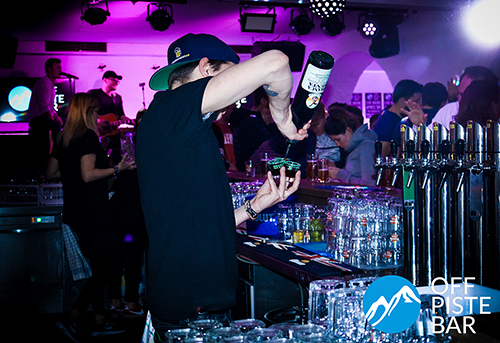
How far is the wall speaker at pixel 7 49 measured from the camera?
8312mm

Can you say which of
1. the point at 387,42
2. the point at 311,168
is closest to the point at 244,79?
the point at 311,168

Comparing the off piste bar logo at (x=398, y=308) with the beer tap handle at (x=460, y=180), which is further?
the beer tap handle at (x=460, y=180)

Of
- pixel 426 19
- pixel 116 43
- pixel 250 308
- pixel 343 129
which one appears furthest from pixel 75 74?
pixel 250 308

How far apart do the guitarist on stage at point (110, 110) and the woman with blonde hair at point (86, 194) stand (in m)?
5.24

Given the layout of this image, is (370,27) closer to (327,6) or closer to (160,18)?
(327,6)

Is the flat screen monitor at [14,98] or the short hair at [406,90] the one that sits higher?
the flat screen monitor at [14,98]

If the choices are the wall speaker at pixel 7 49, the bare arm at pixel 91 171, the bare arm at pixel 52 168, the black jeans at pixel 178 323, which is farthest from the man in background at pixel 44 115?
the black jeans at pixel 178 323

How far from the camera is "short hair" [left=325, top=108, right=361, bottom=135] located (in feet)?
15.1

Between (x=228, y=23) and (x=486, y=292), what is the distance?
8.30 m

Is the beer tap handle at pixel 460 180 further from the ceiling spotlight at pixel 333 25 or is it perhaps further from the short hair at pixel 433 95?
the ceiling spotlight at pixel 333 25

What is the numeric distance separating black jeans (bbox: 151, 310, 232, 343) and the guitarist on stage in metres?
7.73

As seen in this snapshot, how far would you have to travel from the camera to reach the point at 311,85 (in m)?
1.75

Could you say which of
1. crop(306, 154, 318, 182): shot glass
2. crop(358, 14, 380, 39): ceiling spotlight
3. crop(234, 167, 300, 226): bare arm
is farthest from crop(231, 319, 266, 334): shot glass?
crop(358, 14, 380, 39): ceiling spotlight

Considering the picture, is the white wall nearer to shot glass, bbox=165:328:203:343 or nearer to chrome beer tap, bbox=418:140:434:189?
chrome beer tap, bbox=418:140:434:189
